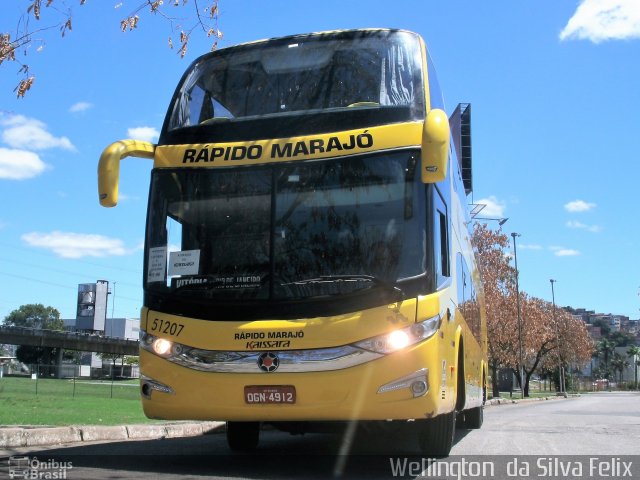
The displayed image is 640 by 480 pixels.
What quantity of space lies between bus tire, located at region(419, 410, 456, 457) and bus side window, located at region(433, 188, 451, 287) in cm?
153

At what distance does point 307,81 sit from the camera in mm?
6793

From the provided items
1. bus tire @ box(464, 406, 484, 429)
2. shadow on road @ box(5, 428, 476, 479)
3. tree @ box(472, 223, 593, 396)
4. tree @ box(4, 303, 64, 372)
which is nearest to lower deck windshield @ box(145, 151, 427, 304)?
shadow on road @ box(5, 428, 476, 479)

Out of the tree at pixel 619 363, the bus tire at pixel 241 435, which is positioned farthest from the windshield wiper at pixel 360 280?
the tree at pixel 619 363

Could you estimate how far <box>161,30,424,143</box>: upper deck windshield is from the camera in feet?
21.1

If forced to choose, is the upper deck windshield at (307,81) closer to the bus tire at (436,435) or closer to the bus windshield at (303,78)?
the bus windshield at (303,78)

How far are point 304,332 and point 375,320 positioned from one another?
25.6 inches

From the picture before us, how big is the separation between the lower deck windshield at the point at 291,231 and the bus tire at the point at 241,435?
2.44 m

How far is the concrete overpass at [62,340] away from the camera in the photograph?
2931 inches

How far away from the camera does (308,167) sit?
20.1ft

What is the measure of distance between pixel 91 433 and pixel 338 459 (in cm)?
364

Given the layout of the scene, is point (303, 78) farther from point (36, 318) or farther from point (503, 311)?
point (36, 318)

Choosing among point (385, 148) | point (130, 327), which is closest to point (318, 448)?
point (385, 148)

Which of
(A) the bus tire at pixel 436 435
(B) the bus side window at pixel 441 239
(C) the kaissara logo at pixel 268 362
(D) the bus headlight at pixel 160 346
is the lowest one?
(A) the bus tire at pixel 436 435

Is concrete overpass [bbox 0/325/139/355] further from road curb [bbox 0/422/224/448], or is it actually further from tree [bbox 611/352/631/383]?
tree [bbox 611/352/631/383]
